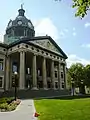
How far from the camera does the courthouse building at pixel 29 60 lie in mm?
46469

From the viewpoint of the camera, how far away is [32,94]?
4216cm

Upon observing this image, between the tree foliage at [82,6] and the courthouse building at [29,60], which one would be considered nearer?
the tree foliage at [82,6]

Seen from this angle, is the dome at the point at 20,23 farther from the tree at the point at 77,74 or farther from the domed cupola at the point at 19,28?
the tree at the point at 77,74

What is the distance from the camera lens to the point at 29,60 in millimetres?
55219

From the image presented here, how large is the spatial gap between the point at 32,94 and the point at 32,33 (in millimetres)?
29831

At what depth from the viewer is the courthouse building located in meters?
46.5

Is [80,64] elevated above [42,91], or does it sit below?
above

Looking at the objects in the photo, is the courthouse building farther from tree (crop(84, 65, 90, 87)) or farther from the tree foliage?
the tree foliage

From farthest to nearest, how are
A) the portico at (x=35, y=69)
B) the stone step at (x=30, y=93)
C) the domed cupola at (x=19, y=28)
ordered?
the domed cupola at (x=19, y=28)
the portico at (x=35, y=69)
the stone step at (x=30, y=93)

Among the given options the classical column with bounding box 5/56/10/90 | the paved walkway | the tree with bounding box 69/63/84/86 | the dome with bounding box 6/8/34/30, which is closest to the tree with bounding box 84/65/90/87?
the tree with bounding box 69/63/84/86

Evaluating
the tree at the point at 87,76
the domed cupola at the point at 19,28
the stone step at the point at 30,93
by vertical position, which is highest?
the domed cupola at the point at 19,28

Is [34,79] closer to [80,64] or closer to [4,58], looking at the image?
[4,58]

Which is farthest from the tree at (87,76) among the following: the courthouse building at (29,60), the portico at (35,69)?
the portico at (35,69)

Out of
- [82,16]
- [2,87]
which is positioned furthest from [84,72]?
[82,16]
